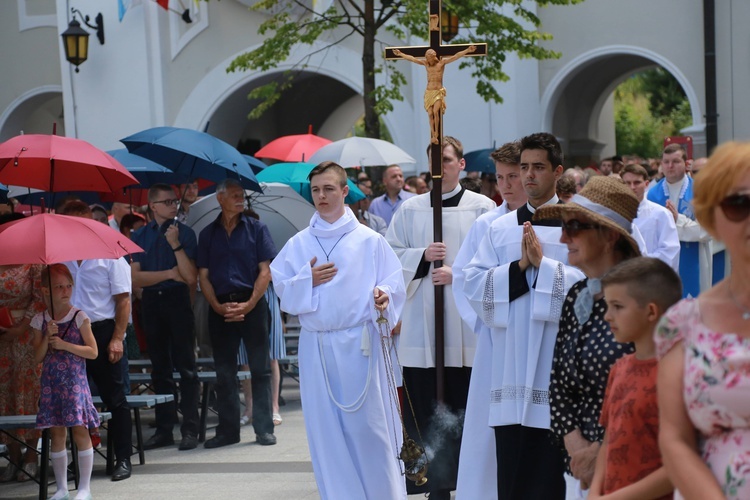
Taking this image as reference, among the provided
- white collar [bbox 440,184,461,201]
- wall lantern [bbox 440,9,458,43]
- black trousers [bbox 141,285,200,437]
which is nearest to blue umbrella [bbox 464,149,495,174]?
wall lantern [bbox 440,9,458,43]

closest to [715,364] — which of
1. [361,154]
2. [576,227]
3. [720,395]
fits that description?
[720,395]

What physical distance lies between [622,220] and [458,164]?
3.40m

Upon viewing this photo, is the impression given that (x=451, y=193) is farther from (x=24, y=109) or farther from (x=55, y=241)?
(x=24, y=109)

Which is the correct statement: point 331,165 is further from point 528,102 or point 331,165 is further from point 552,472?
point 528,102

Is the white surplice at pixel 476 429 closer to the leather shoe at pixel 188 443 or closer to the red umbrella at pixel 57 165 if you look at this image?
the red umbrella at pixel 57 165

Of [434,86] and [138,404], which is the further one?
[138,404]

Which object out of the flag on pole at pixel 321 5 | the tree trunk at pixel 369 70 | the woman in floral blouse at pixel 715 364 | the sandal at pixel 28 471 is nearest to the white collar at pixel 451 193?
the sandal at pixel 28 471

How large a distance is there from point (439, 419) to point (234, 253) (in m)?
3.22

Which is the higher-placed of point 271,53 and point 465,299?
point 271,53

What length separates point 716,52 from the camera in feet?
60.1

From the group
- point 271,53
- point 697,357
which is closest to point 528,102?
point 271,53

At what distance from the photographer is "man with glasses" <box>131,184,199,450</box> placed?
10164 millimetres

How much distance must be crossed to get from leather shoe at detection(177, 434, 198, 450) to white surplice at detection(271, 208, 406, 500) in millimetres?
3264

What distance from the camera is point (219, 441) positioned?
10117 mm
